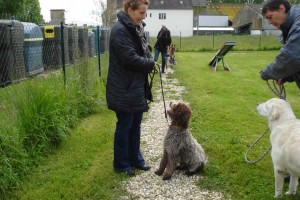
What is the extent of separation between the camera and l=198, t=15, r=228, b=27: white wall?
3201 inches

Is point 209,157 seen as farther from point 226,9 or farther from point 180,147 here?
point 226,9

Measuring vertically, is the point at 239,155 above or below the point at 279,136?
below

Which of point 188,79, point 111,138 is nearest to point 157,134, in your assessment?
point 111,138

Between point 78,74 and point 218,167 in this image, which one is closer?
point 218,167

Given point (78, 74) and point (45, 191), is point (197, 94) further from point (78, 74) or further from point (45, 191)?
point (45, 191)

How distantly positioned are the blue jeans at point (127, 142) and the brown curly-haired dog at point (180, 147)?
0.43m

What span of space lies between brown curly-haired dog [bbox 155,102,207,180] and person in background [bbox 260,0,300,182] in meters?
1.12

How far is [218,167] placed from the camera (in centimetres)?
493

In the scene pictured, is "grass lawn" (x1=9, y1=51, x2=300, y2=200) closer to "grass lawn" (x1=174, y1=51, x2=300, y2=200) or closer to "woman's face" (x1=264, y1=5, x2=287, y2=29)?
"grass lawn" (x1=174, y1=51, x2=300, y2=200)

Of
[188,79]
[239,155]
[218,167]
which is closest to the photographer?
[218,167]

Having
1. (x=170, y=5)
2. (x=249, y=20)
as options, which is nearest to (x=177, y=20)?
(x=170, y=5)

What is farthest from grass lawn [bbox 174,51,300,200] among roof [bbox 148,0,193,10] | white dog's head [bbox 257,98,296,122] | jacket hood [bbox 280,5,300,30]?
roof [bbox 148,0,193,10]

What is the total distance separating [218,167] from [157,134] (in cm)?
185

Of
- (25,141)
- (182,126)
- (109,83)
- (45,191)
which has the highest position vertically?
(109,83)
